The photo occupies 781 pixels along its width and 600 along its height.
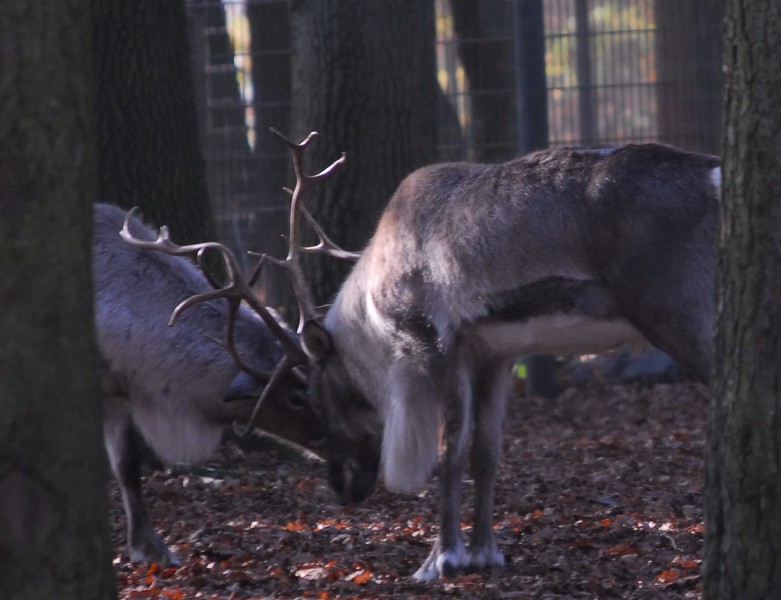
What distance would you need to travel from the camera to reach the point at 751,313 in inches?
116

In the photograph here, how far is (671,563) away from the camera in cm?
449

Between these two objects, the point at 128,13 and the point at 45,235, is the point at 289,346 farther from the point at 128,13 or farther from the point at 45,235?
the point at 45,235

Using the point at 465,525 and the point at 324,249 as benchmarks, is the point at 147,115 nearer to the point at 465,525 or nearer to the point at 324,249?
the point at 324,249

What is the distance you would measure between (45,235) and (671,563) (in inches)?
108

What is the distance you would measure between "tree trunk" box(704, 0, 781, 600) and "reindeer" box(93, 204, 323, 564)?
2999 mm

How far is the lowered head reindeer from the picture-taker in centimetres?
429

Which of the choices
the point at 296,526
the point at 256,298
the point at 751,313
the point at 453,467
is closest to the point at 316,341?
the point at 256,298

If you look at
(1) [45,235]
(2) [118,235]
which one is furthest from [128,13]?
(1) [45,235]

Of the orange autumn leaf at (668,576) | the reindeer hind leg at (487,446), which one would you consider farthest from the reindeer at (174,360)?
the orange autumn leaf at (668,576)

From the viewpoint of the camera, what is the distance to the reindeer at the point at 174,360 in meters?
5.73

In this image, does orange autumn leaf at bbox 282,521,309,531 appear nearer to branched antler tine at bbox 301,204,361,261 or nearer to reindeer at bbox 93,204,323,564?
reindeer at bbox 93,204,323,564

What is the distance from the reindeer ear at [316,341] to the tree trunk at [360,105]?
1.87 metres

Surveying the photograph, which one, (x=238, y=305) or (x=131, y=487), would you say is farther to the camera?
(x=238, y=305)

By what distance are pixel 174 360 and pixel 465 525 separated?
1526 mm
